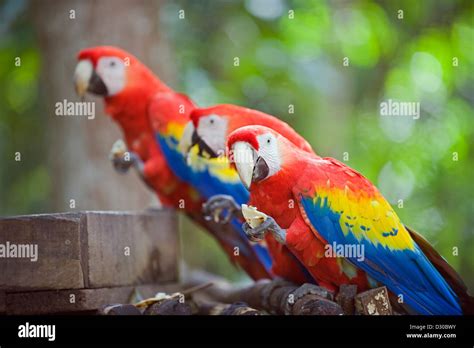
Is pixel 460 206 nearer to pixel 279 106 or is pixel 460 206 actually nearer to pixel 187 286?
pixel 279 106

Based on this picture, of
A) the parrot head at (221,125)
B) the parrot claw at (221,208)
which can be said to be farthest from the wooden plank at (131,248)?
the parrot head at (221,125)

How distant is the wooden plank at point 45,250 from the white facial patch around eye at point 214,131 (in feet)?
1.87

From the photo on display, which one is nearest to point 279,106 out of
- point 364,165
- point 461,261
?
point 364,165

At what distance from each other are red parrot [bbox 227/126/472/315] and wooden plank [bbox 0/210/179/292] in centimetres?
56

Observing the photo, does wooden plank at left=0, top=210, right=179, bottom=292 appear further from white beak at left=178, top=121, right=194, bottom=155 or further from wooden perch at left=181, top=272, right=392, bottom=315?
wooden perch at left=181, top=272, right=392, bottom=315

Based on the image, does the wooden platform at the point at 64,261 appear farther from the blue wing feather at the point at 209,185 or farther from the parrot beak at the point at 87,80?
the parrot beak at the point at 87,80

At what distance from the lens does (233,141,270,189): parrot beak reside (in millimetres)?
2227

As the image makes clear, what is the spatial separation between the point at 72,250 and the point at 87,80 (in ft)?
2.83

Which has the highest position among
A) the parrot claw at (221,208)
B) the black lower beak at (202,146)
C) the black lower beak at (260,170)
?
the black lower beak at (202,146)

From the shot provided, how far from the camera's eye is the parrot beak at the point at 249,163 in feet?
7.30

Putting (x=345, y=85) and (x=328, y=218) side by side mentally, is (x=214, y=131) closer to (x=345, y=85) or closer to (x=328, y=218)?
(x=328, y=218)

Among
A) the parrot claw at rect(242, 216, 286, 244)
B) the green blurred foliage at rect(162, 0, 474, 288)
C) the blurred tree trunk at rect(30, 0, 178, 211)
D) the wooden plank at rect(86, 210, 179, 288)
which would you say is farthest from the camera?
the blurred tree trunk at rect(30, 0, 178, 211)

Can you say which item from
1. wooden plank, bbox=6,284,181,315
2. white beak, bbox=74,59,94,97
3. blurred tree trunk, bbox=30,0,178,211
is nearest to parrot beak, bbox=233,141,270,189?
wooden plank, bbox=6,284,181,315

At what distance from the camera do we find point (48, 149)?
3482 millimetres
